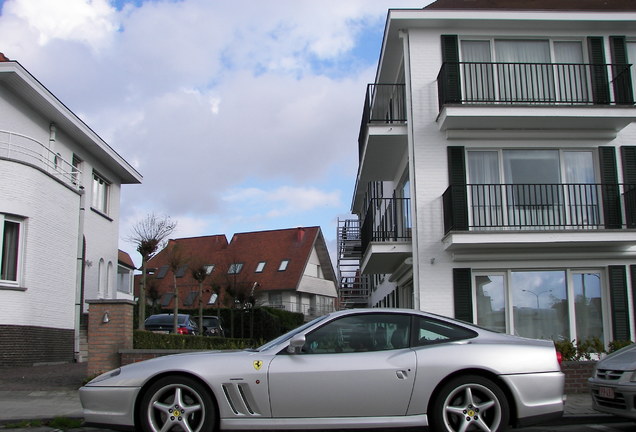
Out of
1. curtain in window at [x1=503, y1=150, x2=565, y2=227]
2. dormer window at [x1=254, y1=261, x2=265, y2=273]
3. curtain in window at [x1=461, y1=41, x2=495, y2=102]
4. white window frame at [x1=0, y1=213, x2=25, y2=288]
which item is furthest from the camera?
dormer window at [x1=254, y1=261, x2=265, y2=273]

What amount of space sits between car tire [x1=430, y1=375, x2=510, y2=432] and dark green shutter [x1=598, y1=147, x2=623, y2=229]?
1005 centimetres

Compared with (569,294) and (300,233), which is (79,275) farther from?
(300,233)

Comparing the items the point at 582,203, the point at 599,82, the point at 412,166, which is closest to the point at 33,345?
→ the point at 412,166

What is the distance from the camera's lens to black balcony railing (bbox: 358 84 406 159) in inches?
650

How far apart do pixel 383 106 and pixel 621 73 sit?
7790 millimetres

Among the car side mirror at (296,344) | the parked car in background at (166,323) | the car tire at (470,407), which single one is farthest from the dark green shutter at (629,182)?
the parked car in background at (166,323)

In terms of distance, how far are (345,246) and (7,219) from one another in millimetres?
16010

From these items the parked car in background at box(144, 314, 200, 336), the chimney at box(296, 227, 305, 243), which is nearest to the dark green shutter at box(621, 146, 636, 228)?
the parked car in background at box(144, 314, 200, 336)

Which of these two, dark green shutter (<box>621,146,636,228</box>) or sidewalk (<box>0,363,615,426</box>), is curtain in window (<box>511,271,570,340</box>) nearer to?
dark green shutter (<box>621,146,636,228</box>)

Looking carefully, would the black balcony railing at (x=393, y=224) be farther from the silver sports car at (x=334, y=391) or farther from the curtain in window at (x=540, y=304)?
the silver sports car at (x=334, y=391)

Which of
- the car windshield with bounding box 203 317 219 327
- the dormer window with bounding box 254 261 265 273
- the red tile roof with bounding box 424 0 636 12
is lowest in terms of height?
the car windshield with bounding box 203 317 219 327

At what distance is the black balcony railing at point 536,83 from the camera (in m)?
15.2

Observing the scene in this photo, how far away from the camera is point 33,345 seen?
16328mm

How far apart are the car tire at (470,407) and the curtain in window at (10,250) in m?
13.0
